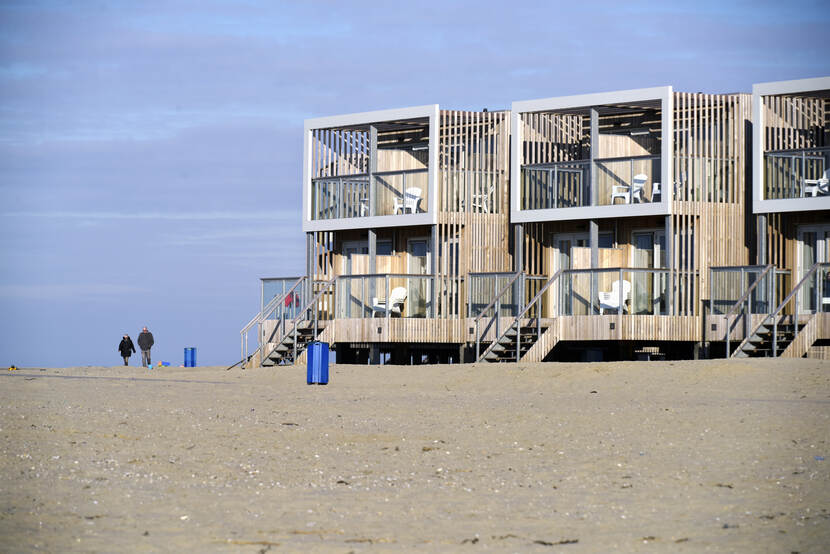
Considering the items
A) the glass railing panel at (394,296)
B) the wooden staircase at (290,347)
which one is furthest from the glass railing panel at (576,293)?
the wooden staircase at (290,347)

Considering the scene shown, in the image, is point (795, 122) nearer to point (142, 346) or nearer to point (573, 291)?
point (573, 291)

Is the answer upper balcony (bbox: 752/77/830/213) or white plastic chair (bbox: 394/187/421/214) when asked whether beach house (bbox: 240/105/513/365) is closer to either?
white plastic chair (bbox: 394/187/421/214)

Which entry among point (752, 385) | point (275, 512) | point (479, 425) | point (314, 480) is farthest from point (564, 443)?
point (752, 385)

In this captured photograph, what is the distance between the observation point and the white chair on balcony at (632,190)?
30562mm

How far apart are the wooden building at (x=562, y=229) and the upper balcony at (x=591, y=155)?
0.15 feet

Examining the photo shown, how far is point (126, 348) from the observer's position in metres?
42.3

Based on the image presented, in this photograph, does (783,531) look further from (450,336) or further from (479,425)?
(450,336)

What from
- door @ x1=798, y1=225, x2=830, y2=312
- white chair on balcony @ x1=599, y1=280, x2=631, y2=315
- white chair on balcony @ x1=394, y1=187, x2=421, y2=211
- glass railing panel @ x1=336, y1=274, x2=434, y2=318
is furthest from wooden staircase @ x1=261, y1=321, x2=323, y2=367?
door @ x1=798, y1=225, x2=830, y2=312

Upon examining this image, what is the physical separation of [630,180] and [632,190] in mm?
247

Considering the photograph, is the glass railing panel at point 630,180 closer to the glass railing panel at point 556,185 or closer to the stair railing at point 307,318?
the glass railing panel at point 556,185

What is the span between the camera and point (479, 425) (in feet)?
52.4

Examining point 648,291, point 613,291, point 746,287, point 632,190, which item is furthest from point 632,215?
point 746,287

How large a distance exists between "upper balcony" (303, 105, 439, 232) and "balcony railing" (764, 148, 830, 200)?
324 inches

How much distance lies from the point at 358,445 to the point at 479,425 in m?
2.35
